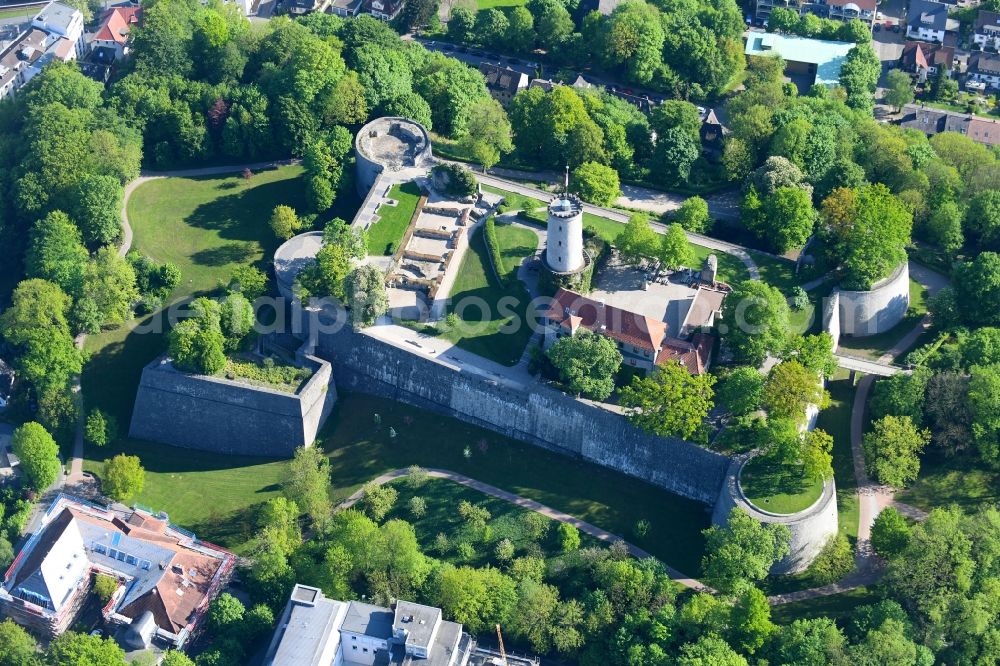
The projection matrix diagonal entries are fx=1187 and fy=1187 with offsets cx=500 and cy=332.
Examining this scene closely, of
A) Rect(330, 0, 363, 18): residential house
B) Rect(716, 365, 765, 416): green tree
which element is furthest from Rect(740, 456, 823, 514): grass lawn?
Rect(330, 0, 363, 18): residential house

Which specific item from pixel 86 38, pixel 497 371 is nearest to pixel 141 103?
pixel 86 38

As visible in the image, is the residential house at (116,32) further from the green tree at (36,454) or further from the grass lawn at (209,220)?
the green tree at (36,454)

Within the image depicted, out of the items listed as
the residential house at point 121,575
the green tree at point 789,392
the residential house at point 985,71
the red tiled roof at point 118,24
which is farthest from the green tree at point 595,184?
the residential house at point 985,71

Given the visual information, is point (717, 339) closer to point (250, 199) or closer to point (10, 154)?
point (250, 199)

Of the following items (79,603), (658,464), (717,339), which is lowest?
(79,603)

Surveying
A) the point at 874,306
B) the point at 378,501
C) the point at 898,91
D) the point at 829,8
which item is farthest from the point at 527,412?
the point at 829,8

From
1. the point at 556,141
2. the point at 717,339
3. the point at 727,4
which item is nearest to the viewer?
the point at 717,339

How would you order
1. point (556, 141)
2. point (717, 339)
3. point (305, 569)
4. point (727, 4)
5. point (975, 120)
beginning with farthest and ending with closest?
point (727, 4), point (975, 120), point (556, 141), point (717, 339), point (305, 569)
